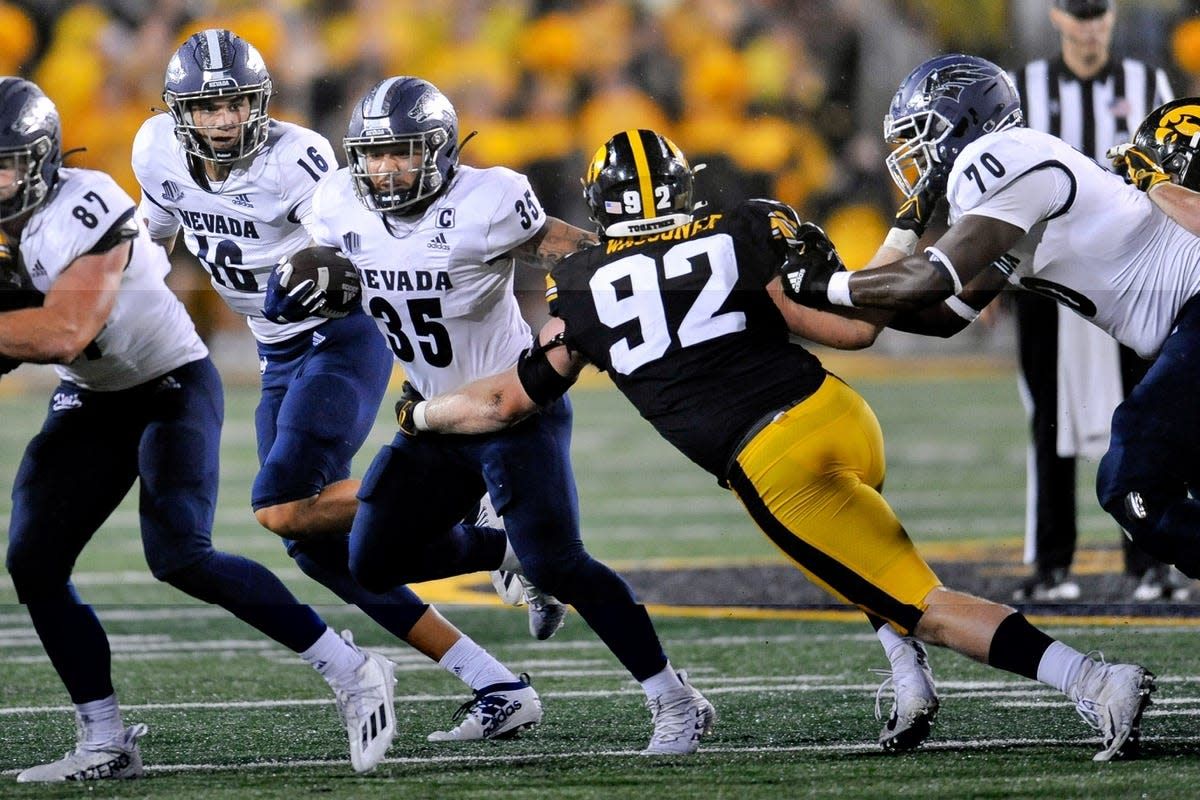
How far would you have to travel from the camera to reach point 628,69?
27.1 feet

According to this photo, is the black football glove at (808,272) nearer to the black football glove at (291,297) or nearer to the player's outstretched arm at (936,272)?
the player's outstretched arm at (936,272)

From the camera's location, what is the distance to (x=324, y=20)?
7742 mm

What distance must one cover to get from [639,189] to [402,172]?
2.00 ft

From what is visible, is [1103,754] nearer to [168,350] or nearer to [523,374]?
[523,374]

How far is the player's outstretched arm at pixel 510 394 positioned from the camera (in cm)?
385

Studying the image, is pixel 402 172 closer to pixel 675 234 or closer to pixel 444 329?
Result: pixel 444 329

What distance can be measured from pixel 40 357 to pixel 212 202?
3.43 ft

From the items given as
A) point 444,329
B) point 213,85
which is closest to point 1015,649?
point 444,329

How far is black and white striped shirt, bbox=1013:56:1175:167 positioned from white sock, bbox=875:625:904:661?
2445mm

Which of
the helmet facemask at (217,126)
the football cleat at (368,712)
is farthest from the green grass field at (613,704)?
the helmet facemask at (217,126)

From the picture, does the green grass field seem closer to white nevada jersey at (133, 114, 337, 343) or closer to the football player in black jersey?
the football player in black jersey

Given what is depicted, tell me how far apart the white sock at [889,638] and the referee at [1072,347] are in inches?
80.3

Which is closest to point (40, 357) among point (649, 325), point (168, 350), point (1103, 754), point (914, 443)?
point (168, 350)

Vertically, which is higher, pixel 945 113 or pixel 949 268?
pixel 945 113
